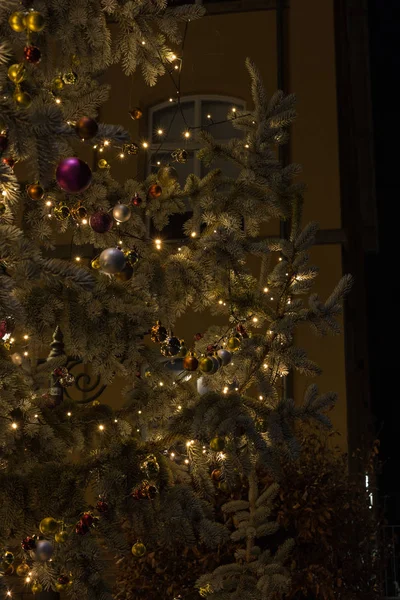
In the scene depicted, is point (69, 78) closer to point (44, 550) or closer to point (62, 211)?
point (62, 211)

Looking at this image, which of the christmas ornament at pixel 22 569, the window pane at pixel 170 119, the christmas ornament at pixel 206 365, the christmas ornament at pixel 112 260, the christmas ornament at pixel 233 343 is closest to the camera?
the christmas ornament at pixel 112 260

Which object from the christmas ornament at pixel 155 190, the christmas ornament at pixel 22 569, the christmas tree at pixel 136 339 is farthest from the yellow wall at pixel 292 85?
the christmas ornament at pixel 22 569

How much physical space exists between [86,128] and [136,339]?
135cm

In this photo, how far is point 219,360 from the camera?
416 centimetres

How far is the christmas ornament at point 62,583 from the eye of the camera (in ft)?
12.1

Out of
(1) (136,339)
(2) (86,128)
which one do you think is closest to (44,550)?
(1) (136,339)

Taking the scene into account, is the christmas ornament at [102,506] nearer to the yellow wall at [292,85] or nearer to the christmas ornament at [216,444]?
the christmas ornament at [216,444]

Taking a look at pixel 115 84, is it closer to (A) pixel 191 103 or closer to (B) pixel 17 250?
(A) pixel 191 103

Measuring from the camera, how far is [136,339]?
13.0 ft

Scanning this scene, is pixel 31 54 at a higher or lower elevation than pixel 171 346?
higher

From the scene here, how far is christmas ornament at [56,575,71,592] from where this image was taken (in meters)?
3.67

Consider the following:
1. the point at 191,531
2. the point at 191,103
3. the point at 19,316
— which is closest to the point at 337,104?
the point at 191,103

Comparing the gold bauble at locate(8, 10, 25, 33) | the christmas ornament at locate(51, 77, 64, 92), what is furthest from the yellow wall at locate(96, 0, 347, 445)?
the gold bauble at locate(8, 10, 25, 33)

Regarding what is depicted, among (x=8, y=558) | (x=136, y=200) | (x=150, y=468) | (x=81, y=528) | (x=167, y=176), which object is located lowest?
(x=8, y=558)
